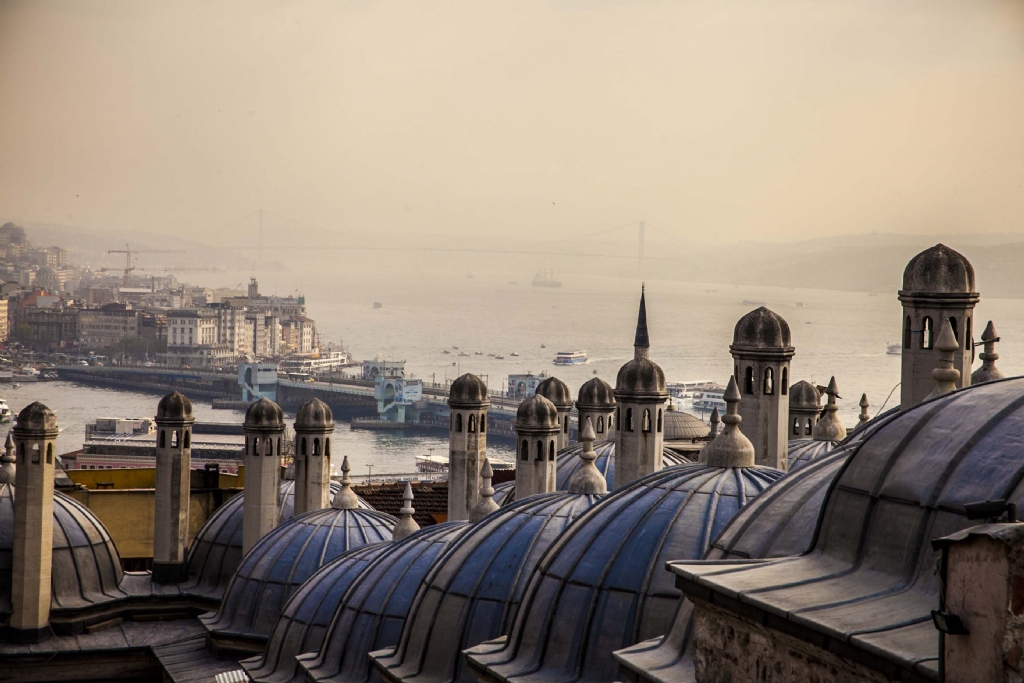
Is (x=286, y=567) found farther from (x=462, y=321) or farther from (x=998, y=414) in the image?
(x=462, y=321)

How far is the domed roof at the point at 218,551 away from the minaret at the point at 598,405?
10.4ft

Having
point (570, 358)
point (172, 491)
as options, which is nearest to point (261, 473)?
point (172, 491)

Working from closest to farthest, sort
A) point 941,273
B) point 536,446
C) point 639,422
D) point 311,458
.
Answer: point 941,273 < point 639,422 < point 536,446 < point 311,458

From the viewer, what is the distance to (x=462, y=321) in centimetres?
10575

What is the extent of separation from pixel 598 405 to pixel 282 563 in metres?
5.06

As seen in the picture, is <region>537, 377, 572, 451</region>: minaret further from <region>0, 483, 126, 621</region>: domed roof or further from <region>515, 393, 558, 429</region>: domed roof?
<region>0, 483, 126, 621</region>: domed roof

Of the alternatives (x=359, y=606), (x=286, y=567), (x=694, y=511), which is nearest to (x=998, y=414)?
(x=694, y=511)

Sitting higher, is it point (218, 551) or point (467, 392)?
point (467, 392)

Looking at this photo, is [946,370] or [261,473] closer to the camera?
[946,370]

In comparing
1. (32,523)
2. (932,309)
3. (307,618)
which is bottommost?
(307,618)

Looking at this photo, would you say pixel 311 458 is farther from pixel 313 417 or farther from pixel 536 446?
pixel 536 446

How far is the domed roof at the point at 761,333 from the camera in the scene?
40.9 ft

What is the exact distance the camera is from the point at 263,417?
18.6m

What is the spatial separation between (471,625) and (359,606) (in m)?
2.00
